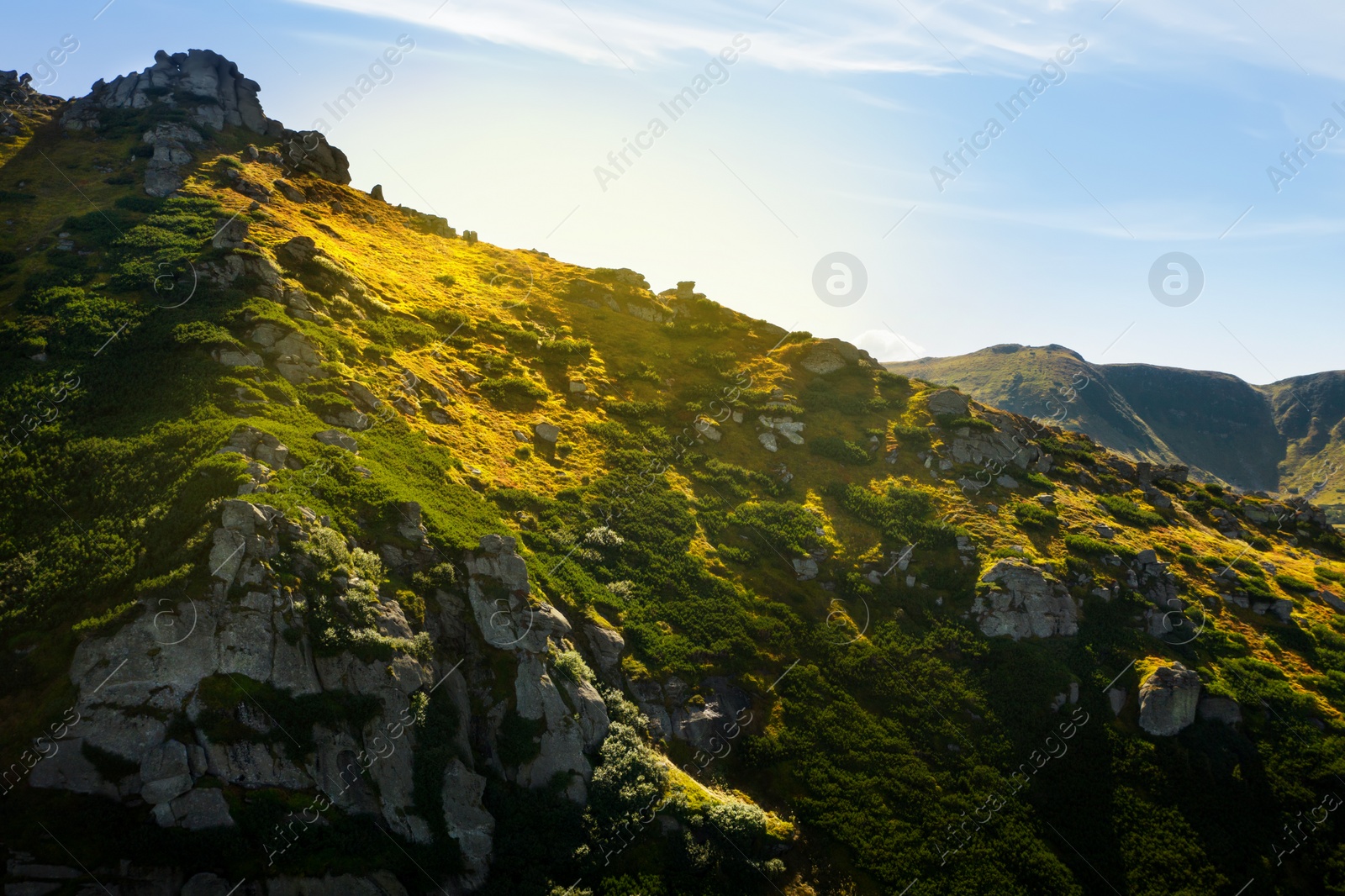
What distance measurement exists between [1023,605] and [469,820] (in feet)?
115

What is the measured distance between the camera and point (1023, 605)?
41.0m

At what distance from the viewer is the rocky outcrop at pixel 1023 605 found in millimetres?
40156

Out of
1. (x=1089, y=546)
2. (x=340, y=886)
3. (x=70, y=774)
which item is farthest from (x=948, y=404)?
(x=70, y=774)

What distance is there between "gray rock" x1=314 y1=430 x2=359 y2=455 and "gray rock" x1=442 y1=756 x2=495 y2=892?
18.6 m

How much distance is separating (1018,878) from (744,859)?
513 inches

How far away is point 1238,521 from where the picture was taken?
6022cm

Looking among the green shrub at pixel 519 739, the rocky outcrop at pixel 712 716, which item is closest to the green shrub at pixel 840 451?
the rocky outcrop at pixel 712 716

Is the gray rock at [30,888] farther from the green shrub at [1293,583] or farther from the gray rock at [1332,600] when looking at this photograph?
the gray rock at [1332,600]

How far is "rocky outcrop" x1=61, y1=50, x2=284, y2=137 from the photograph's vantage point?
220 feet

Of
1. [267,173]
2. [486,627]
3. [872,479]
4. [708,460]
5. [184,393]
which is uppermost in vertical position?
[267,173]

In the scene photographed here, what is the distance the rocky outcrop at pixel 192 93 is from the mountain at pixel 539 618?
341 inches

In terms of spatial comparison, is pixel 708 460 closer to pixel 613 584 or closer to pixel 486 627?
pixel 613 584

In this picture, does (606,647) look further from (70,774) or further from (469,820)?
(70,774)

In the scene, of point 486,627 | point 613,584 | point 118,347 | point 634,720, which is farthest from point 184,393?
point 634,720
